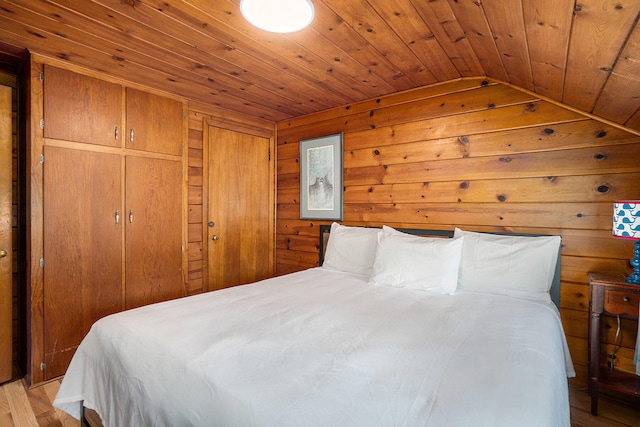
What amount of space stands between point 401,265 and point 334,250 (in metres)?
0.76

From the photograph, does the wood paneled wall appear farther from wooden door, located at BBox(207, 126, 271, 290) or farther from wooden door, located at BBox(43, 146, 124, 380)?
wooden door, located at BBox(207, 126, 271, 290)

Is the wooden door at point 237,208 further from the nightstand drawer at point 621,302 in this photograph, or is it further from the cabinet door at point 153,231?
the nightstand drawer at point 621,302

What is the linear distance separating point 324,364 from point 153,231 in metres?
2.19

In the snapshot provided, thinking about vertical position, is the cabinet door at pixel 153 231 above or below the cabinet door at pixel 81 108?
below

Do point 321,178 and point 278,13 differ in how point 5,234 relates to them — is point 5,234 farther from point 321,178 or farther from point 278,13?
point 321,178

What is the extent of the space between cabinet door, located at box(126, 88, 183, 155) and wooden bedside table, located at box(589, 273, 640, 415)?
325 centimetres

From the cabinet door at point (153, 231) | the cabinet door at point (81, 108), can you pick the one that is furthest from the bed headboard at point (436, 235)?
the cabinet door at point (81, 108)

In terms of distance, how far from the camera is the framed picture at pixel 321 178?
3199 mm

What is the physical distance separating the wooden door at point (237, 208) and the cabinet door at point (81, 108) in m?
0.89

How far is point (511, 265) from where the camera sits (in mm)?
1979

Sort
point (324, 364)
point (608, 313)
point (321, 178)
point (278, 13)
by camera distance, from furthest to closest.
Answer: point (321, 178) < point (608, 313) < point (278, 13) < point (324, 364)

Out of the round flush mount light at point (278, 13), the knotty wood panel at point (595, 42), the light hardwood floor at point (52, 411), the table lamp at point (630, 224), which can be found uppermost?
the round flush mount light at point (278, 13)

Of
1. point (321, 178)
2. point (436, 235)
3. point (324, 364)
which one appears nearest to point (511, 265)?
point (436, 235)

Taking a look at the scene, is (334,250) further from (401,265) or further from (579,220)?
(579,220)
